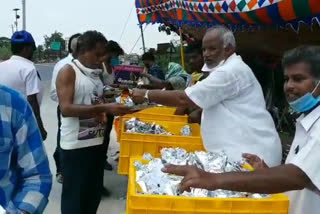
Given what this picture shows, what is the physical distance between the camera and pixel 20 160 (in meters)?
1.51

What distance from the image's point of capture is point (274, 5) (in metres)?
3.41

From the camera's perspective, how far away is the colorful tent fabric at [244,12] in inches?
126

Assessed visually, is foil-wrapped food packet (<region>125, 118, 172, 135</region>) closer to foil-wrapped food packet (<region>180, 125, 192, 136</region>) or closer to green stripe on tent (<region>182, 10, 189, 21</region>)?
foil-wrapped food packet (<region>180, 125, 192, 136</region>)

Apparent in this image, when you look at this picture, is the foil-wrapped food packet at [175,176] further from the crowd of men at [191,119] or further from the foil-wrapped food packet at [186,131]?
the foil-wrapped food packet at [186,131]

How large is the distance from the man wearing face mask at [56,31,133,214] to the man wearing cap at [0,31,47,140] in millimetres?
972

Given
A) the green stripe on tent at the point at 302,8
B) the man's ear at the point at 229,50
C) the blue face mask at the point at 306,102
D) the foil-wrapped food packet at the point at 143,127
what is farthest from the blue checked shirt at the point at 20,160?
the green stripe on tent at the point at 302,8

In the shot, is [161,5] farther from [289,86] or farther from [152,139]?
[289,86]

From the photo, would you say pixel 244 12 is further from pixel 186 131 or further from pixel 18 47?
pixel 18 47

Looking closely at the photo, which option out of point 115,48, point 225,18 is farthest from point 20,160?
point 115,48

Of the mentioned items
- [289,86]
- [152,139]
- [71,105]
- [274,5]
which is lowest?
[152,139]

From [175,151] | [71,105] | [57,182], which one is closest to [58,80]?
[71,105]

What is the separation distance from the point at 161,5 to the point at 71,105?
416 cm

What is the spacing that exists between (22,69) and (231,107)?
6.79ft

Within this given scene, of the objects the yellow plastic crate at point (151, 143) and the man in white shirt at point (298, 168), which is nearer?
the man in white shirt at point (298, 168)
